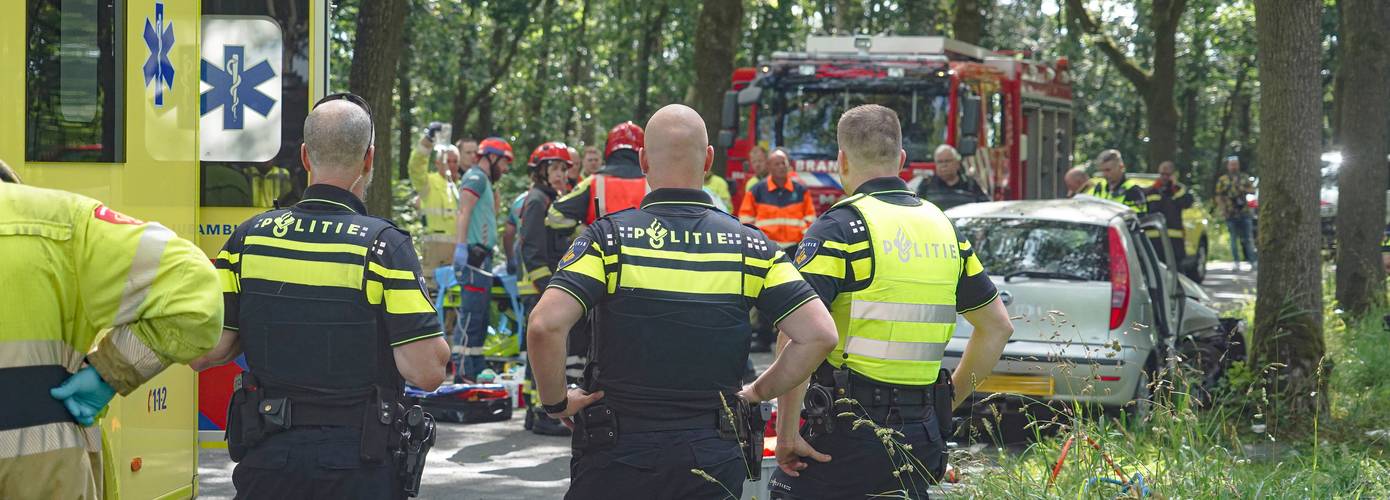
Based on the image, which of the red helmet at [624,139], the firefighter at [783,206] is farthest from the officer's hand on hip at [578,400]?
the firefighter at [783,206]

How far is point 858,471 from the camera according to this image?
4.61m

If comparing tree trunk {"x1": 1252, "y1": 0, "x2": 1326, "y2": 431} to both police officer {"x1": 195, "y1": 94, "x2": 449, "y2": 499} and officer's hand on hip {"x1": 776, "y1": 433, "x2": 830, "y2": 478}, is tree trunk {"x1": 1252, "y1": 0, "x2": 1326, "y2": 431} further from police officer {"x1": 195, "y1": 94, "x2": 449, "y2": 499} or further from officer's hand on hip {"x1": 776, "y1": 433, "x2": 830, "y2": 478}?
police officer {"x1": 195, "y1": 94, "x2": 449, "y2": 499}

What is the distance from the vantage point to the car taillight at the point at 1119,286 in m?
9.09

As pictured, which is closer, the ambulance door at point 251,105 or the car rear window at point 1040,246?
the ambulance door at point 251,105

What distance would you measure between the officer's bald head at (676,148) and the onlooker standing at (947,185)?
9793 millimetres

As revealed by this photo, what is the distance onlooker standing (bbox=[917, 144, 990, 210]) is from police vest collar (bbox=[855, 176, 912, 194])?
360 inches

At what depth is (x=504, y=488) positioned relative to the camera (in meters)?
7.93

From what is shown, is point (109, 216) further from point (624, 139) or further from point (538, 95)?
point (538, 95)

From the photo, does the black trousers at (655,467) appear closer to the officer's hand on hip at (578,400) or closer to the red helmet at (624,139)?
the officer's hand on hip at (578,400)

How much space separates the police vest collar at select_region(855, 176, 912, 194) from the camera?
15.8 ft

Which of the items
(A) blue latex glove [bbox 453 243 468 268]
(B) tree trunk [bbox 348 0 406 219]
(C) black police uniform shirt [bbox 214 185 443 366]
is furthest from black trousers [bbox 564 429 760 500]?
(B) tree trunk [bbox 348 0 406 219]

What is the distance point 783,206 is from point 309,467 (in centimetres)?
1004

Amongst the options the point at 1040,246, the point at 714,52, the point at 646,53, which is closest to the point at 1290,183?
the point at 1040,246

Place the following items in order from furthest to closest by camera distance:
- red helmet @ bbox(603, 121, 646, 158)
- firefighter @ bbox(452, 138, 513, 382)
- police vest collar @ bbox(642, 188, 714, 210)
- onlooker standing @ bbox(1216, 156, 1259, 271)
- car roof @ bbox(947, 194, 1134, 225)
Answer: onlooker standing @ bbox(1216, 156, 1259, 271) → firefighter @ bbox(452, 138, 513, 382) → car roof @ bbox(947, 194, 1134, 225) → red helmet @ bbox(603, 121, 646, 158) → police vest collar @ bbox(642, 188, 714, 210)
